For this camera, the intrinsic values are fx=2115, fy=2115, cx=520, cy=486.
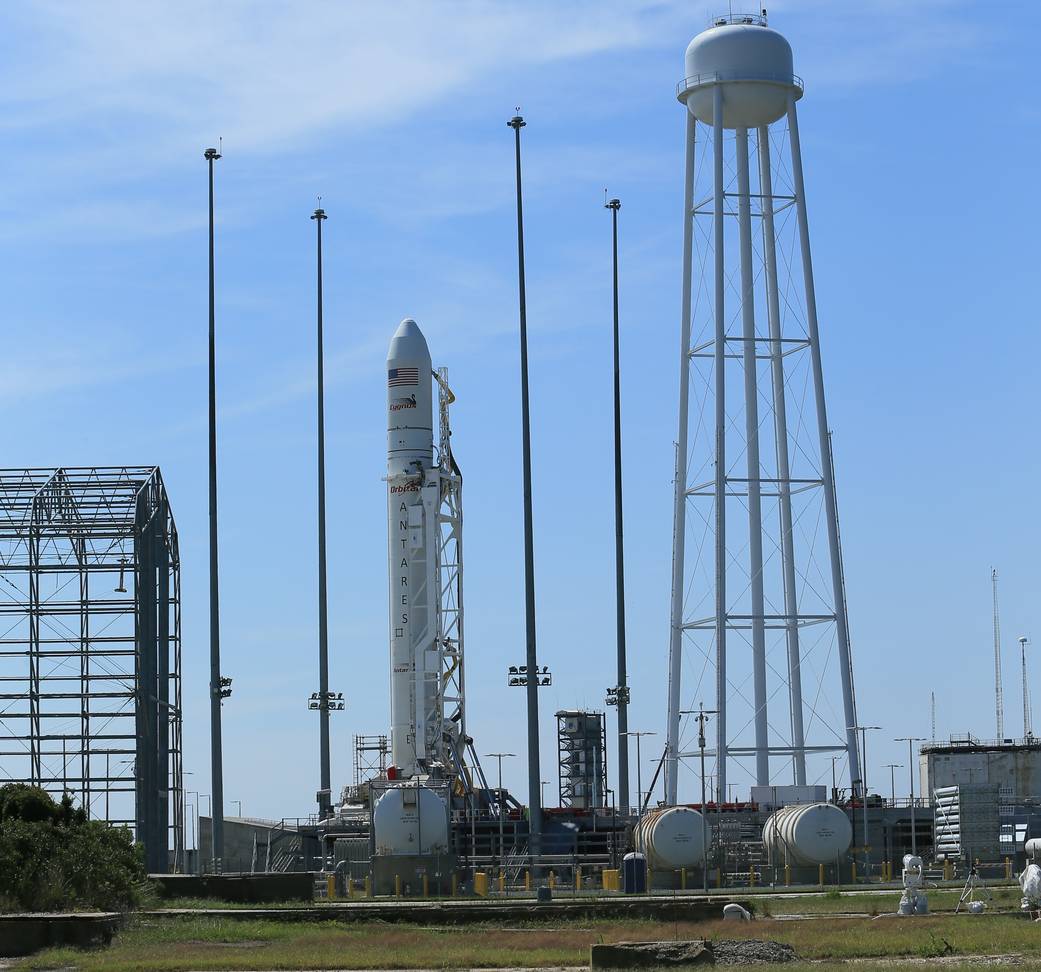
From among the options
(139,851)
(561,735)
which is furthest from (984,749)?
(139,851)

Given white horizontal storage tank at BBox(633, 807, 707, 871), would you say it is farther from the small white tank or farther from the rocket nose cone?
the rocket nose cone

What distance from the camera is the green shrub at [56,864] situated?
138ft

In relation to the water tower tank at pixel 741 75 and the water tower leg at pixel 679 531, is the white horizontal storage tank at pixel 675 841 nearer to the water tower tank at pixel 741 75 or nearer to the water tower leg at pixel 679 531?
the water tower leg at pixel 679 531

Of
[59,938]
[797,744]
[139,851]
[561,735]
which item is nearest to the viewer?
[59,938]

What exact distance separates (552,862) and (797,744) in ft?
29.0

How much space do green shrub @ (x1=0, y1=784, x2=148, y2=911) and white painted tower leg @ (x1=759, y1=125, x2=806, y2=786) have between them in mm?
26271

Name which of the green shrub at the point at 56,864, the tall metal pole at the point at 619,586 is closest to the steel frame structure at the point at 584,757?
the tall metal pole at the point at 619,586

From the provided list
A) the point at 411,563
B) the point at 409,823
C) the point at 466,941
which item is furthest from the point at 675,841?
the point at 466,941

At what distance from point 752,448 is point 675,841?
43.0 feet

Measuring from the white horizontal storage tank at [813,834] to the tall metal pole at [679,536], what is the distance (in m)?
5.31

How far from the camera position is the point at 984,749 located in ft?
310

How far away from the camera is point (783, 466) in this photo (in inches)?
2665

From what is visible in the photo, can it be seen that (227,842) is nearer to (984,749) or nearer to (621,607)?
(621,607)

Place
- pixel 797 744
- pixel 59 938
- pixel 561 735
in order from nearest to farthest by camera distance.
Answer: pixel 59 938 → pixel 797 744 → pixel 561 735
